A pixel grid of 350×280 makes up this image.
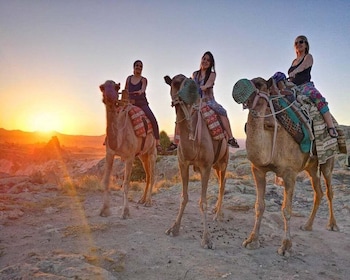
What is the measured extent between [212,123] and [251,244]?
2.38m

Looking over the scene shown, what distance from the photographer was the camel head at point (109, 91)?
22.2ft

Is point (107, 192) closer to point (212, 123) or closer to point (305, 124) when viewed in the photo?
point (212, 123)

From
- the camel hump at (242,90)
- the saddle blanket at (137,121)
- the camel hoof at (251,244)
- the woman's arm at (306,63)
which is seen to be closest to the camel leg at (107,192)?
the saddle blanket at (137,121)

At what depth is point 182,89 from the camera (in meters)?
5.45

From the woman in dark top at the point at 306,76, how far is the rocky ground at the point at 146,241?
97.8 inches

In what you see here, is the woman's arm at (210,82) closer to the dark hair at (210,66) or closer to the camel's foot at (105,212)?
the dark hair at (210,66)

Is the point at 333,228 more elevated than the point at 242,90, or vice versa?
the point at 242,90

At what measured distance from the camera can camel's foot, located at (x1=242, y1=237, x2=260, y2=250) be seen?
575 cm

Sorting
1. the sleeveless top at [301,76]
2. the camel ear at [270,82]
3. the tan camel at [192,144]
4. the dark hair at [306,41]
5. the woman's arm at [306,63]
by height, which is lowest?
the tan camel at [192,144]

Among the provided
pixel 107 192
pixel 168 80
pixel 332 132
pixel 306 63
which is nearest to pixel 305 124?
pixel 332 132

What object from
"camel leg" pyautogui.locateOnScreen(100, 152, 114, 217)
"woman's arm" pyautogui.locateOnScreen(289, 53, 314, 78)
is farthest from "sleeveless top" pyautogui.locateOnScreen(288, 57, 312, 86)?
"camel leg" pyautogui.locateOnScreen(100, 152, 114, 217)

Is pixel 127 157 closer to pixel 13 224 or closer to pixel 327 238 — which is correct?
pixel 13 224

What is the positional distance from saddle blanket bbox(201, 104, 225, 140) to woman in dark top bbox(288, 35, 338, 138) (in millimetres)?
1856

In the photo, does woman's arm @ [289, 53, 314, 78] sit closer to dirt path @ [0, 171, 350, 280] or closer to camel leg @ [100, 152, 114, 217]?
dirt path @ [0, 171, 350, 280]
